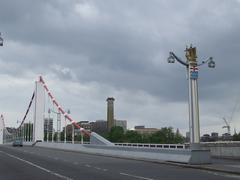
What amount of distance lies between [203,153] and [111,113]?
163588mm

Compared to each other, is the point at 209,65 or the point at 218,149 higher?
the point at 209,65

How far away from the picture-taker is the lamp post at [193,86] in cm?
3222

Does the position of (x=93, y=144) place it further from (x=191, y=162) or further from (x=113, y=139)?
(x=113, y=139)

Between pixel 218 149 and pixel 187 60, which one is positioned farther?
pixel 218 149

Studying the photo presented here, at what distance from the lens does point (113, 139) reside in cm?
14450

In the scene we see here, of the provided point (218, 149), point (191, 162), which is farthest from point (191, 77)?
point (218, 149)

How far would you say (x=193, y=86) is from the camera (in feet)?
109

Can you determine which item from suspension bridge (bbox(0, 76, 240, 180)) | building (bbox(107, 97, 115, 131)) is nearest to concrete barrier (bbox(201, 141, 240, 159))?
suspension bridge (bbox(0, 76, 240, 180))

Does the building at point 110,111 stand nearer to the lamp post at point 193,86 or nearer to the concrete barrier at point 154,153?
the concrete barrier at point 154,153

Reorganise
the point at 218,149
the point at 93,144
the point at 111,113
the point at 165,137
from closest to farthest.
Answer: the point at 218,149, the point at 93,144, the point at 165,137, the point at 111,113

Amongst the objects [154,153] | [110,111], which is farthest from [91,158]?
[110,111]

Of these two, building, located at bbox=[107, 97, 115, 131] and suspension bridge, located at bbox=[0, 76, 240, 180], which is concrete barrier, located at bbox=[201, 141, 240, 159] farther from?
building, located at bbox=[107, 97, 115, 131]

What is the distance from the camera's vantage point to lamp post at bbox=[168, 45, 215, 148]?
1268 inches

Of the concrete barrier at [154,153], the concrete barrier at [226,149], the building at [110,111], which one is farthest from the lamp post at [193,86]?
the building at [110,111]
